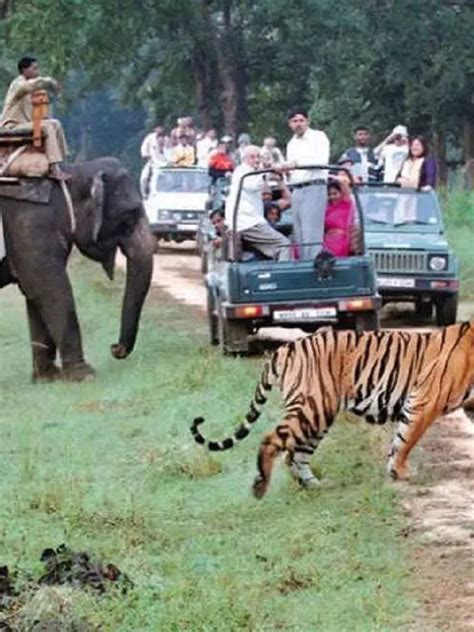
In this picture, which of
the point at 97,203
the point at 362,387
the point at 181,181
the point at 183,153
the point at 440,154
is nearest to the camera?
the point at 362,387

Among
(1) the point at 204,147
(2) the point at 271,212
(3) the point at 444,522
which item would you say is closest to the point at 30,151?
(2) the point at 271,212

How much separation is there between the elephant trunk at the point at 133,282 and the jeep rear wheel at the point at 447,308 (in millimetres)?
3476

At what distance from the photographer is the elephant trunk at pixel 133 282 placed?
20203 mm

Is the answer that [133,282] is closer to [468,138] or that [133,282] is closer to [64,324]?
[64,324]

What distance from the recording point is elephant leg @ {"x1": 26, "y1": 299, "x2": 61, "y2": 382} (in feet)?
65.8

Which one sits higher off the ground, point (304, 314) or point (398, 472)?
point (398, 472)

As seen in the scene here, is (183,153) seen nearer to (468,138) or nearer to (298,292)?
(468,138)

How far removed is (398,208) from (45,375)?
16.5ft

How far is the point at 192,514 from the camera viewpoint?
12008mm

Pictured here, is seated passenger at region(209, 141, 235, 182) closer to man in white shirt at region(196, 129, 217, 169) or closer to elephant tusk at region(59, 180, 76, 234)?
man in white shirt at region(196, 129, 217, 169)

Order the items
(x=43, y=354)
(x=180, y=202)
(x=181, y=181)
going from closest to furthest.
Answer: (x=43, y=354) < (x=180, y=202) < (x=181, y=181)

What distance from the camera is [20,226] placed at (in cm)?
1997

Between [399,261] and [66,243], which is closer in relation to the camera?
[66,243]

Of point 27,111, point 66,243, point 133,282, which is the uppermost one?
point 27,111
